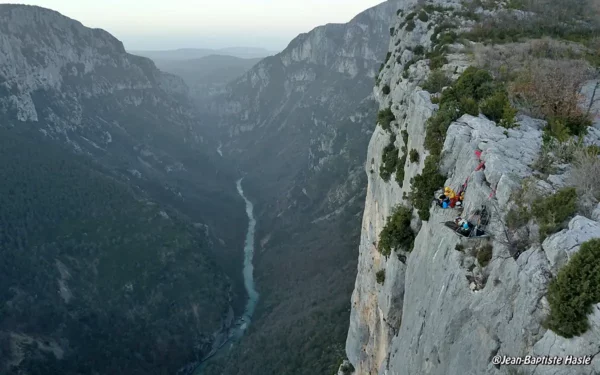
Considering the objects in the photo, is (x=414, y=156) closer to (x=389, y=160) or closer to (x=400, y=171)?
(x=400, y=171)

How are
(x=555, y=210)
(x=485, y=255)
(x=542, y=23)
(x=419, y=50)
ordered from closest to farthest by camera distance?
1. (x=555, y=210)
2. (x=485, y=255)
3. (x=419, y=50)
4. (x=542, y=23)

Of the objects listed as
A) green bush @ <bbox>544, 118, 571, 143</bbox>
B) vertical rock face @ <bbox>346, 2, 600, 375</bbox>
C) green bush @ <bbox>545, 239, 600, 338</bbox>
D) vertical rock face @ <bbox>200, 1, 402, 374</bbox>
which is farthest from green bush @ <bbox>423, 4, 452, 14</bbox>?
vertical rock face @ <bbox>200, 1, 402, 374</bbox>

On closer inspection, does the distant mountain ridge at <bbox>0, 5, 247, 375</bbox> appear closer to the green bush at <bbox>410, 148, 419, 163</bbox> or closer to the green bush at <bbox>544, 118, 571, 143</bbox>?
the green bush at <bbox>410, 148, 419, 163</bbox>

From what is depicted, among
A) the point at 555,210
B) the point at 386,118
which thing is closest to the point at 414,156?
the point at 555,210

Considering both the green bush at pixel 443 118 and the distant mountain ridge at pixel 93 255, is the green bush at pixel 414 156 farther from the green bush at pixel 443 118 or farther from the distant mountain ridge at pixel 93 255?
the distant mountain ridge at pixel 93 255

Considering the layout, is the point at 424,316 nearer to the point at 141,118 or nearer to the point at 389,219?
the point at 389,219

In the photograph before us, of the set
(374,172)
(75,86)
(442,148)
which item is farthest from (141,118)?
(442,148)
